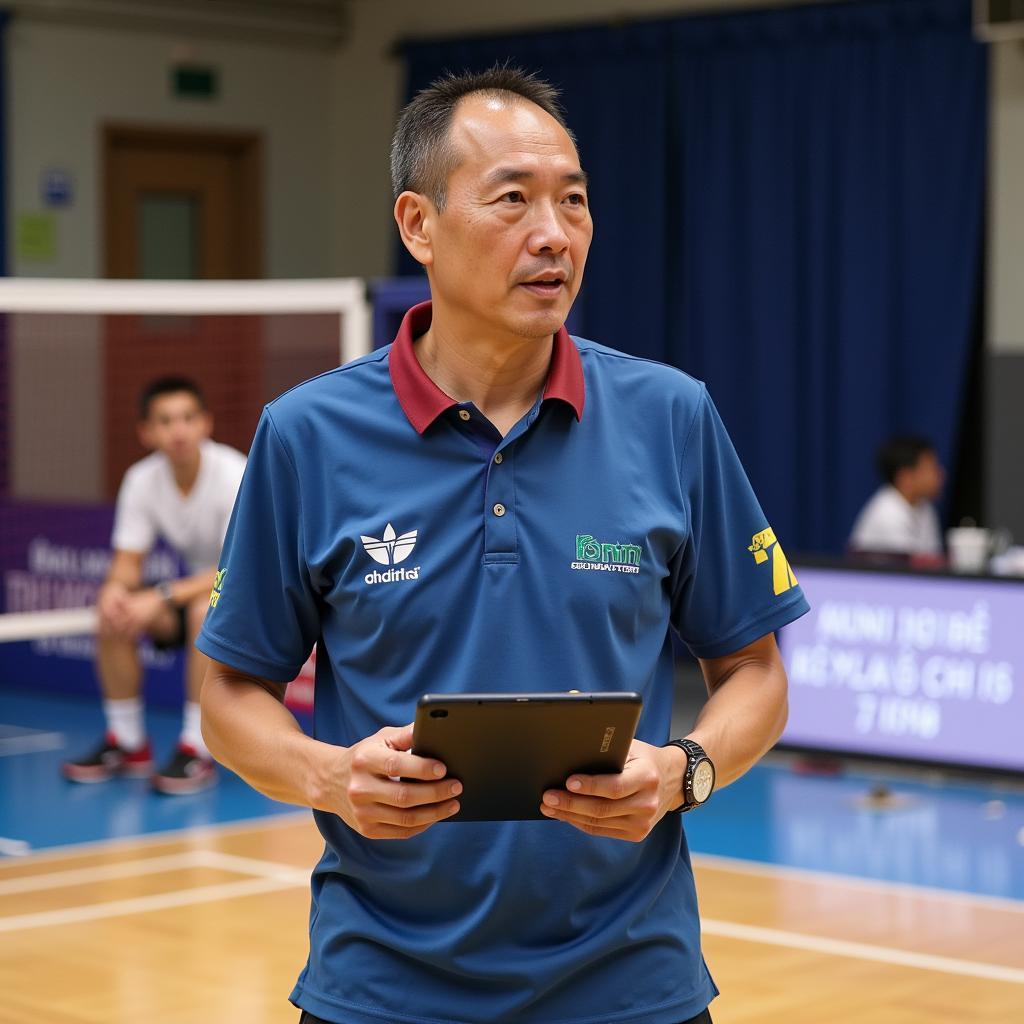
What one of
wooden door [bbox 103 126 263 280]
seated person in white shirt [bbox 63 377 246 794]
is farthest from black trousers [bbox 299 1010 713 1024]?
wooden door [bbox 103 126 263 280]

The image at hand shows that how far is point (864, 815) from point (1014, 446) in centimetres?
268

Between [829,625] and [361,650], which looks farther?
[829,625]

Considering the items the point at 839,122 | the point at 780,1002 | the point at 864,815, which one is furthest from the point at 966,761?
the point at 839,122

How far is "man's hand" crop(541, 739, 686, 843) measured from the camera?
1772 millimetres

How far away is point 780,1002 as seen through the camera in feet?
15.6

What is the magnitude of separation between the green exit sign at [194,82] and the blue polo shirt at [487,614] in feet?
32.0

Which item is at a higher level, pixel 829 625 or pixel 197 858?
pixel 829 625

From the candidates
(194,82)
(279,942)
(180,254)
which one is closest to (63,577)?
(180,254)

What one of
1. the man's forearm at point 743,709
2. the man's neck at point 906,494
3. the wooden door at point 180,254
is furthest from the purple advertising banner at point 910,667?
the man's forearm at point 743,709

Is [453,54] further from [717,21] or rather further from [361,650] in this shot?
[361,650]

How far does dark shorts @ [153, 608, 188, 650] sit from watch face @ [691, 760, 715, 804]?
6132 mm

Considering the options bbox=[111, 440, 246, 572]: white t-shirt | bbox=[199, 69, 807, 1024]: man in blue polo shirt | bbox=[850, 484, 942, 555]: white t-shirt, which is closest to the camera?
bbox=[199, 69, 807, 1024]: man in blue polo shirt

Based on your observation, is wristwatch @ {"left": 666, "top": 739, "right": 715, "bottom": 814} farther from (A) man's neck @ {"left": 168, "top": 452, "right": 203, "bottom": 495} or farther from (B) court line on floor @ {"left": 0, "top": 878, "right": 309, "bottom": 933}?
(A) man's neck @ {"left": 168, "top": 452, "right": 203, "bottom": 495}

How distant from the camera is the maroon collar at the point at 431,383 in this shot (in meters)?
1.97
